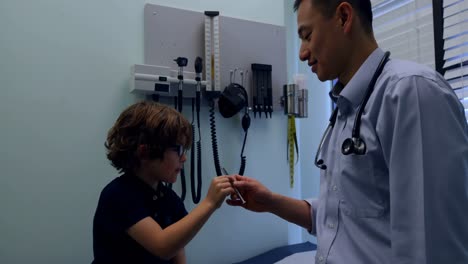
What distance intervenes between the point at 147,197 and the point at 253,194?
0.35 metres

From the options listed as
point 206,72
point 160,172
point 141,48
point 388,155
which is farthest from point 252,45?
point 388,155

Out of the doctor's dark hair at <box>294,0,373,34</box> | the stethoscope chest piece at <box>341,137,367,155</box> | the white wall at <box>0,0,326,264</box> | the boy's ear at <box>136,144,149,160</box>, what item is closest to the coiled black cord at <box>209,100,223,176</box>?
the white wall at <box>0,0,326,264</box>

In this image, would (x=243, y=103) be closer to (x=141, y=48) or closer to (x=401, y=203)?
(x=141, y=48)

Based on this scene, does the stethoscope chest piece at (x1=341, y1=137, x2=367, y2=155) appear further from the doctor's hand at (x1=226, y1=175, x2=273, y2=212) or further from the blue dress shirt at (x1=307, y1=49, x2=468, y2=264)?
the doctor's hand at (x1=226, y1=175, x2=273, y2=212)

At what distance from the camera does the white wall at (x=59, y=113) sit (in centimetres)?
129

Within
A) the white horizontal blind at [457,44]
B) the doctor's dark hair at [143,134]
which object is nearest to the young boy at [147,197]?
the doctor's dark hair at [143,134]

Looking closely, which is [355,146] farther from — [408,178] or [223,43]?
[223,43]

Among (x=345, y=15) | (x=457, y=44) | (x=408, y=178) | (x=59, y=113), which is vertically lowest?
(x=408, y=178)

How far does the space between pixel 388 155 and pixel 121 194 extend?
76cm

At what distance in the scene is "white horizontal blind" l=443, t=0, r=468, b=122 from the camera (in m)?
1.42

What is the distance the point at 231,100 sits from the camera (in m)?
1.57

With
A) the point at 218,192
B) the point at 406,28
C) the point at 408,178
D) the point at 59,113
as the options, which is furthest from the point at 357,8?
the point at 59,113

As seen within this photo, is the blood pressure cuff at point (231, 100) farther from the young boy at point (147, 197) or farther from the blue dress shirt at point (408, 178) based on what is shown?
the blue dress shirt at point (408, 178)

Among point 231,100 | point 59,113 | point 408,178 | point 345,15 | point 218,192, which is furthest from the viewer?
point 231,100
